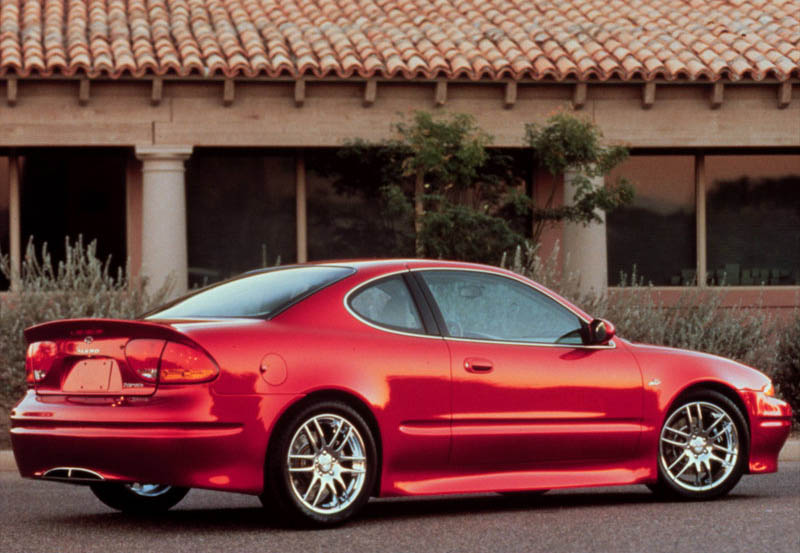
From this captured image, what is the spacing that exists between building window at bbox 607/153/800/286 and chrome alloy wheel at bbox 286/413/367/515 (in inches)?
617

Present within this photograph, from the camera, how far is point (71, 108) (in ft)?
68.8

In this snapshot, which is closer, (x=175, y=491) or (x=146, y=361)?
(x=146, y=361)

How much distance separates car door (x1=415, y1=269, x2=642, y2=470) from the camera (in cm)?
883

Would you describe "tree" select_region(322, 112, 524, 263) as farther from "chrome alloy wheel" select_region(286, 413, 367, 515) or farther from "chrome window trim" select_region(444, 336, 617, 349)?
"chrome alloy wheel" select_region(286, 413, 367, 515)

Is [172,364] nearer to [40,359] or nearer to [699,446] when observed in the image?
[40,359]

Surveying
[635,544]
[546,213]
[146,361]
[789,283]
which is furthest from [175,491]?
[789,283]

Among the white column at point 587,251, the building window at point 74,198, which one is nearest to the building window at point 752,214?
the white column at point 587,251

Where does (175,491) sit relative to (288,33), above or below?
below

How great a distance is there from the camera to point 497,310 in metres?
9.11

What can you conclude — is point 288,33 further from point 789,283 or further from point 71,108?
point 789,283

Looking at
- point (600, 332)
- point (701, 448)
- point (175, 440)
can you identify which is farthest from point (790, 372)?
point (175, 440)

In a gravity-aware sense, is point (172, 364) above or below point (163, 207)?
below

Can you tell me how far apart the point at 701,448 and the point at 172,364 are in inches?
131

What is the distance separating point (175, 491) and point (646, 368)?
107 inches
